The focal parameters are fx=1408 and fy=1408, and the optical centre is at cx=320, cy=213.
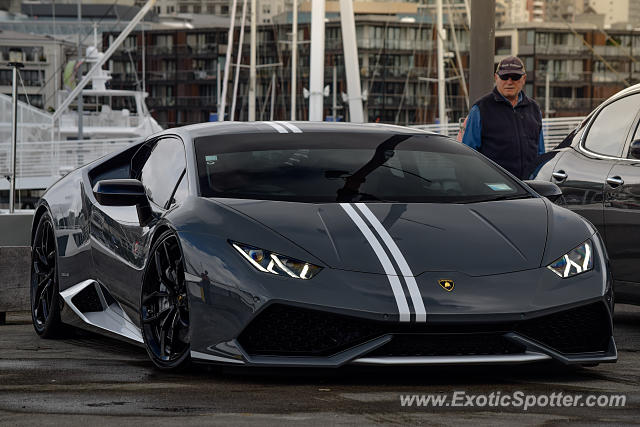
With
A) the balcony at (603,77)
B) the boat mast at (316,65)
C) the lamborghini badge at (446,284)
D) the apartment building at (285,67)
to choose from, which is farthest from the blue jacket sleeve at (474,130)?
the balcony at (603,77)

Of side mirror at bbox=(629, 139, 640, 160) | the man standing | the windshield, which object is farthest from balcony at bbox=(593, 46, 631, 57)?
the windshield

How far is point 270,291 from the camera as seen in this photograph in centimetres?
555

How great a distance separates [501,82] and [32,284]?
3491mm

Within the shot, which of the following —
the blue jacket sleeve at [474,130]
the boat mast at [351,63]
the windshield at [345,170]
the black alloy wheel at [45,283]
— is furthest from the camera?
the boat mast at [351,63]

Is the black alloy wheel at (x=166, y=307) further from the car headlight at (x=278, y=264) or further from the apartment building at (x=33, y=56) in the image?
the apartment building at (x=33, y=56)

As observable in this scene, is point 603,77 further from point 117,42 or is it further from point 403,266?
point 403,266

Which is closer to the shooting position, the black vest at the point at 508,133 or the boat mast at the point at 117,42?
the black vest at the point at 508,133

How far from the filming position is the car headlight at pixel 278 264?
5625 millimetres

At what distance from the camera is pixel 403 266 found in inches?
224

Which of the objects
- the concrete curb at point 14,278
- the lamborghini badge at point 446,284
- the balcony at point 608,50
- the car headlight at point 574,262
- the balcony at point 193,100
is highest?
the car headlight at point 574,262

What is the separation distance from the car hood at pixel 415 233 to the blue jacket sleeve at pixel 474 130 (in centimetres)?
352

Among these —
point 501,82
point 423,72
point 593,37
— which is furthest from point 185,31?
point 501,82

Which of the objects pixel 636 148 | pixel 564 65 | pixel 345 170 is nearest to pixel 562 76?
pixel 564 65

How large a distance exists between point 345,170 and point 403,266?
1081 mm
